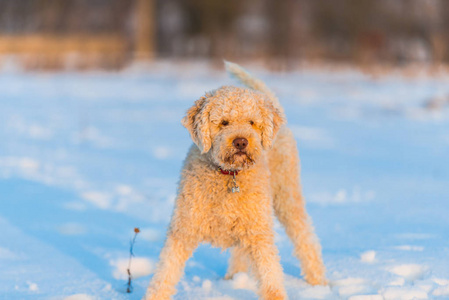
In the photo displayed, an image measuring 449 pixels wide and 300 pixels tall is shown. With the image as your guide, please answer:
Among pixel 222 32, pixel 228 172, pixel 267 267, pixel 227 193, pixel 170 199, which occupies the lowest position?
pixel 267 267

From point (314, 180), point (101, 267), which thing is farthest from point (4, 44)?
point (101, 267)

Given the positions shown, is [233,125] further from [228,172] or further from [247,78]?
[247,78]

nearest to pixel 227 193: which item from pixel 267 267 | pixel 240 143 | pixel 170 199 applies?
pixel 240 143

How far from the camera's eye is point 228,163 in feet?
10.0

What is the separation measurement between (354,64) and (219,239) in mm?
27444

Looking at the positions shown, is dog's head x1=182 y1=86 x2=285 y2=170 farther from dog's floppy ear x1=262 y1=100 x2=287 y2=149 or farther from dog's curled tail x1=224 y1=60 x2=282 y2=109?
dog's curled tail x1=224 y1=60 x2=282 y2=109

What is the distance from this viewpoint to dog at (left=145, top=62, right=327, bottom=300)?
10.1 ft

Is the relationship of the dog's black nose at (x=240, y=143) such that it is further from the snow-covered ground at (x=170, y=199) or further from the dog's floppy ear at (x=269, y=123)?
the snow-covered ground at (x=170, y=199)

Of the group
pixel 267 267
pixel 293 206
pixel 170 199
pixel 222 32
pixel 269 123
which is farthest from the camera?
pixel 222 32

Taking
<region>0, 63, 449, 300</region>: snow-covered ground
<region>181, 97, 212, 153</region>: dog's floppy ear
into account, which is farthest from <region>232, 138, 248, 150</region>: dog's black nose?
<region>0, 63, 449, 300</region>: snow-covered ground

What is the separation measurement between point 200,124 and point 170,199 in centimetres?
281

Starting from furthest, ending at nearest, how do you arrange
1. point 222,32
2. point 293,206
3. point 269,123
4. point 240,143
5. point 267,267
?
point 222,32 → point 293,206 → point 269,123 → point 267,267 → point 240,143

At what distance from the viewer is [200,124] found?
10.3 ft

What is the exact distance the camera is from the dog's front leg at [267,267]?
121 inches
